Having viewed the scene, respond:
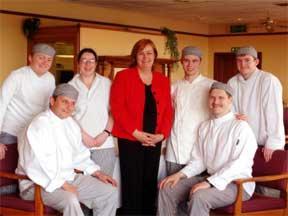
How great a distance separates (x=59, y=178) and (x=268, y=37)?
10.0 m

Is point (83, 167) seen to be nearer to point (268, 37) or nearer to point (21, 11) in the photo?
point (21, 11)

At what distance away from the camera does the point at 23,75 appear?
3.86 m

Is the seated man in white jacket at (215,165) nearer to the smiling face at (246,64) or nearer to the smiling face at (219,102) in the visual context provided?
the smiling face at (219,102)

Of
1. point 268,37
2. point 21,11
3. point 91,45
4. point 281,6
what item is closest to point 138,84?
point 91,45

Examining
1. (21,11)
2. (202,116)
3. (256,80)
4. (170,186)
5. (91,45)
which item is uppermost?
(21,11)

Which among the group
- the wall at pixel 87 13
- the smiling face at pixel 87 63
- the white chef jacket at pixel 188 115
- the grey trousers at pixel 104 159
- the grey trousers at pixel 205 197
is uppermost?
the wall at pixel 87 13

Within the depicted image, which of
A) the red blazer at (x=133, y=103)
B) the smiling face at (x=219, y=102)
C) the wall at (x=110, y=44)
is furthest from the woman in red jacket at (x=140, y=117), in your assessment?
the wall at (x=110, y=44)

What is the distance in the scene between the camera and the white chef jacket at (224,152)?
11.5ft

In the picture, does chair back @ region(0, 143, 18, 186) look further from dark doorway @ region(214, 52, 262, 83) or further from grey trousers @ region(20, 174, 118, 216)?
dark doorway @ region(214, 52, 262, 83)

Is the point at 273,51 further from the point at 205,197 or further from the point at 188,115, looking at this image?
the point at 205,197

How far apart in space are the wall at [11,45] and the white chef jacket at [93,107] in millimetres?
4837

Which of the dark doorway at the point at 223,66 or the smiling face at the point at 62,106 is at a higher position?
the dark doorway at the point at 223,66

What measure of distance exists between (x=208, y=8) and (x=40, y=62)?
6410 mm

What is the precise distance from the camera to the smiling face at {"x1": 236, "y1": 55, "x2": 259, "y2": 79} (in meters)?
3.93
